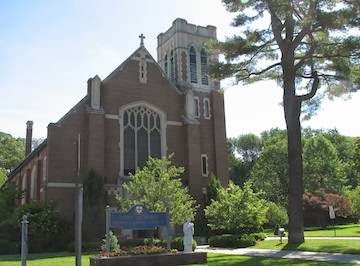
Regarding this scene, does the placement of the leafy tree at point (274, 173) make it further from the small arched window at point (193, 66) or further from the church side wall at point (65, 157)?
the church side wall at point (65, 157)

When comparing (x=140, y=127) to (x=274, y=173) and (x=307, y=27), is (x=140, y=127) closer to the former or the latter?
(x=307, y=27)

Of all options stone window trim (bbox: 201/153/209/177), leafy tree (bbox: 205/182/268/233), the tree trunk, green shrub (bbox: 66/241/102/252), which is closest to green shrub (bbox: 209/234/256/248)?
leafy tree (bbox: 205/182/268/233)

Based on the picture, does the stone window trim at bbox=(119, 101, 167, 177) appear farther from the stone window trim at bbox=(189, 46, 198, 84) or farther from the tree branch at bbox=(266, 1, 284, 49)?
the tree branch at bbox=(266, 1, 284, 49)

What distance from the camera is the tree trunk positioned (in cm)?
2331

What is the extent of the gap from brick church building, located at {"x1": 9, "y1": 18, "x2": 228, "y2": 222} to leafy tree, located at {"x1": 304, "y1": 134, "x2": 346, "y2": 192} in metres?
23.6

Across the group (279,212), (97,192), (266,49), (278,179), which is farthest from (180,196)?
(278,179)

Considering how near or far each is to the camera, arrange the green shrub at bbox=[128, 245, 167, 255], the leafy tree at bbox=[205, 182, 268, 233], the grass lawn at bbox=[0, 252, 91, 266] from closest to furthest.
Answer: the green shrub at bbox=[128, 245, 167, 255], the grass lawn at bbox=[0, 252, 91, 266], the leafy tree at bbox=[205, 182, 268, 233]

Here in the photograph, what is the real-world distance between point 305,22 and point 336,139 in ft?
211

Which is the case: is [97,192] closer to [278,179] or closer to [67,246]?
[67,246]

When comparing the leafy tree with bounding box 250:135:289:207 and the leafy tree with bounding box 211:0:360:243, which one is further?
the leafy tree with bounding box 250:135:289:207

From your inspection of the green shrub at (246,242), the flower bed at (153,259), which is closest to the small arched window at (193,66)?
the green shrub at (246,242)

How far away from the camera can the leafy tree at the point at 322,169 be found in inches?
2394

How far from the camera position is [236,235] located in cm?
2767

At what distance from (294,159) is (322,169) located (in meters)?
39.6
